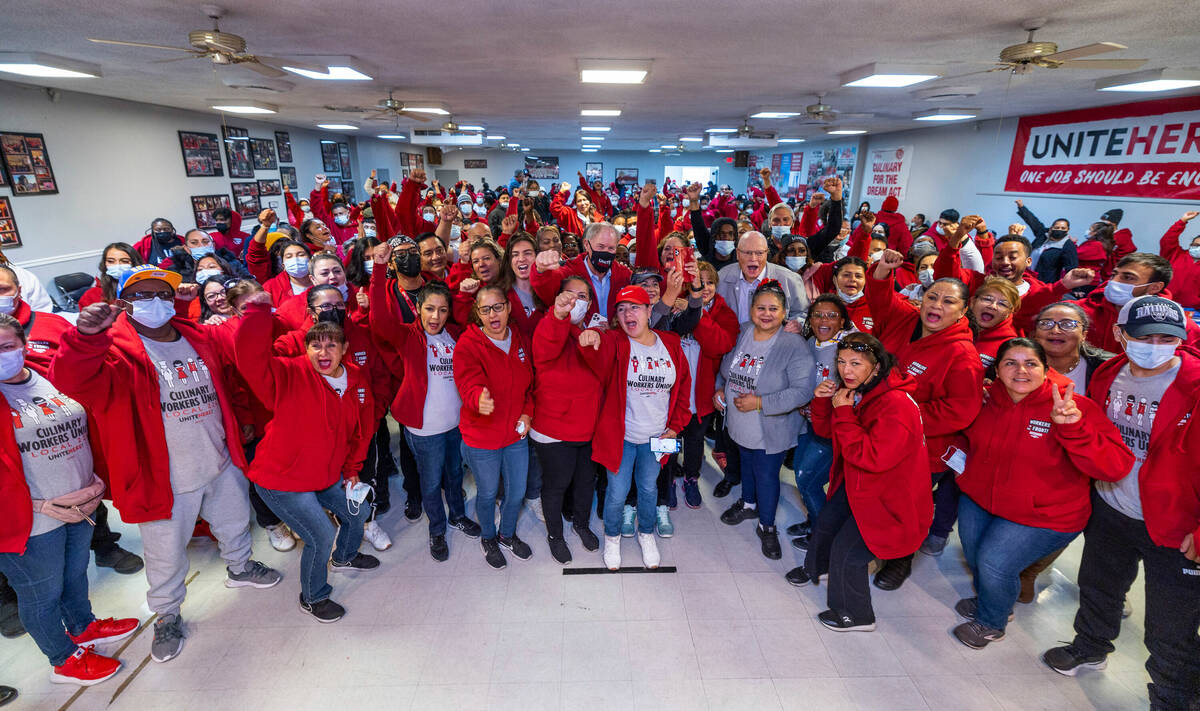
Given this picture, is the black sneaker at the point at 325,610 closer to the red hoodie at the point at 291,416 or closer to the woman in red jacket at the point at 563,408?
the red hoodie at the point at 291,416

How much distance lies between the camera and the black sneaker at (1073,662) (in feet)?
8.20

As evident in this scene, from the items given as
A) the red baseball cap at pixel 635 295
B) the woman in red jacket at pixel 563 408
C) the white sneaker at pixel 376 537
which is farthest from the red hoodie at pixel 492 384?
the white sneaker at pixel 376 537

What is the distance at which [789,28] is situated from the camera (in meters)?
3.82

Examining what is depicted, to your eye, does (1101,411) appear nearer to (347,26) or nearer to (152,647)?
(152,647)

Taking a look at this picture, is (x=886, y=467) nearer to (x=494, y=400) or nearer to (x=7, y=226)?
(x=494, y=400)

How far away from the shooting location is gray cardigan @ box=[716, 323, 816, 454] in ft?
9.91

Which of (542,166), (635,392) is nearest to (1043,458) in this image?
(635,392)

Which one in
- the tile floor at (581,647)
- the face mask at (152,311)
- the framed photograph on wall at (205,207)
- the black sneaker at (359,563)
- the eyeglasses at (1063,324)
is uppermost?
the framed photograph on wall at (205,207)

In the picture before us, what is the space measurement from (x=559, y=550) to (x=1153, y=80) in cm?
674

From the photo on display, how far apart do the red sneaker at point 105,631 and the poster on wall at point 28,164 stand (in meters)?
6.63

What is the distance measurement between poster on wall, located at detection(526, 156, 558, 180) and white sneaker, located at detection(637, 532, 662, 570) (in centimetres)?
2324

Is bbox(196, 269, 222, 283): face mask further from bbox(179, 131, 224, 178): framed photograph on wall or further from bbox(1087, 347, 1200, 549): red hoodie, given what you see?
bbox(179, 131, 224, 178): framed photograph on wall

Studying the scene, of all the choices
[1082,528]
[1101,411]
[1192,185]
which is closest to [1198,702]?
[1082,528]

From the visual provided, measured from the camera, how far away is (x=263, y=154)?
38.5 feet
